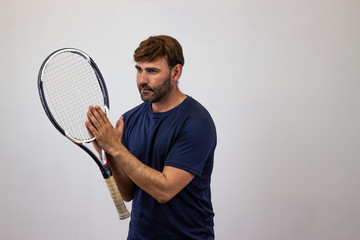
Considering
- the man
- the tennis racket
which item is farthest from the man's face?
the tennis racket

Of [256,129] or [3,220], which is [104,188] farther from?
[256,129]

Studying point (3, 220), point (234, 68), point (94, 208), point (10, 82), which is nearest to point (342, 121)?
point (234, 68)

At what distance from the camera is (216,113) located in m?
2.47

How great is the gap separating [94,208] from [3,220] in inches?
22.5

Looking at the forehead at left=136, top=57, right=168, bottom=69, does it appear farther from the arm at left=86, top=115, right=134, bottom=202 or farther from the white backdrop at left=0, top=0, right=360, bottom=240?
the white backdrop at left=0, top=0, right=360, bottom=240

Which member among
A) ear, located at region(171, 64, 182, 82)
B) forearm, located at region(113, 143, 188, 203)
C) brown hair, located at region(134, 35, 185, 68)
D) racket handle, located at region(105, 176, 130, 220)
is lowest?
racket handle, located at region(105, 176, 130, 220)

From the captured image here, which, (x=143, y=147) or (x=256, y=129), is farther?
(x=256, y=129)

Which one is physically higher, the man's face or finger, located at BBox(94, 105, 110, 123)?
the man's face

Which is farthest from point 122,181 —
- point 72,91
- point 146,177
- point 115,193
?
point 72,91

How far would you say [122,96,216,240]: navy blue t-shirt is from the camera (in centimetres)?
137

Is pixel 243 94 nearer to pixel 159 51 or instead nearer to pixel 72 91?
pixel 72 91

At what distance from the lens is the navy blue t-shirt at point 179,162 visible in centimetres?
137

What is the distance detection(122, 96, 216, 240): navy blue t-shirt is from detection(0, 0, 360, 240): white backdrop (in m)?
1.02

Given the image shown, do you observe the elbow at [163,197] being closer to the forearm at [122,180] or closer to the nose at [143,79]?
the forearm at [122,180]
